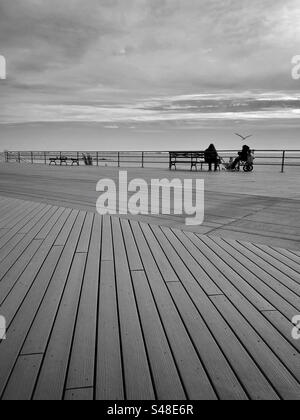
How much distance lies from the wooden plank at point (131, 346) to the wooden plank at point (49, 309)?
47cm

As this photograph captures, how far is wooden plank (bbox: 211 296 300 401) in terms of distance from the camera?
1.55m

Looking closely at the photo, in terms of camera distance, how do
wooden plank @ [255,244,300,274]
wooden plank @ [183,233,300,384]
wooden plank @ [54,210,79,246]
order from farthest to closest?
wooden plank @ [54,210,79,246] → wooden plank @ [255,244,300,274] → wooden plank @ [183,233,300,384]

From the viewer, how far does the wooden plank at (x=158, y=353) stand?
153 cm

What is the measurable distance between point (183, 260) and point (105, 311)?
1.23 m

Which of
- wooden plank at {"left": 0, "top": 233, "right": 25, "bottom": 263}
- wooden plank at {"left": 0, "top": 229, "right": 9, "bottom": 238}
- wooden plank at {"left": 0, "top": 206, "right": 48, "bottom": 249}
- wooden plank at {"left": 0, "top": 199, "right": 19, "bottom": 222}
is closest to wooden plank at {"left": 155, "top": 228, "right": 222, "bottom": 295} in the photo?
wooden plank at {"left": 0, "top": 233, "right": 25, "bottom": 263}

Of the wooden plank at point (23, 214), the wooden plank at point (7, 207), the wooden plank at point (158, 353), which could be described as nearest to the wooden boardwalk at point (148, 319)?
the wooden plank at point (158, 353)

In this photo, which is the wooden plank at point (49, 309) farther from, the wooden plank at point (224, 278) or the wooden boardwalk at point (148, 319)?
the wooden plank at point (224, 278)

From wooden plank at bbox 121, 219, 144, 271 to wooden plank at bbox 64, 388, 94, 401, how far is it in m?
1.55

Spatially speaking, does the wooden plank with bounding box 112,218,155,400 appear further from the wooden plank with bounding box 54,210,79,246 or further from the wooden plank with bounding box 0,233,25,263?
the wooden plank with bounding box 0,233,25,263

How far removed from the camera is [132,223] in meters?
4.76

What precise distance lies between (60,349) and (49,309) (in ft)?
1.67

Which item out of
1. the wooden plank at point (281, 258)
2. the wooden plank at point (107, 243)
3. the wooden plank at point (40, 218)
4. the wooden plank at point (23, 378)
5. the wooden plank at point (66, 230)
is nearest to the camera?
the wooden plank at point (23, 378)

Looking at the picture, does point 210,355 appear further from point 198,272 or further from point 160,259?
point 160,259

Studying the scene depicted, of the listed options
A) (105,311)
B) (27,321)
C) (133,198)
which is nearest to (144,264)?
(105,311)
